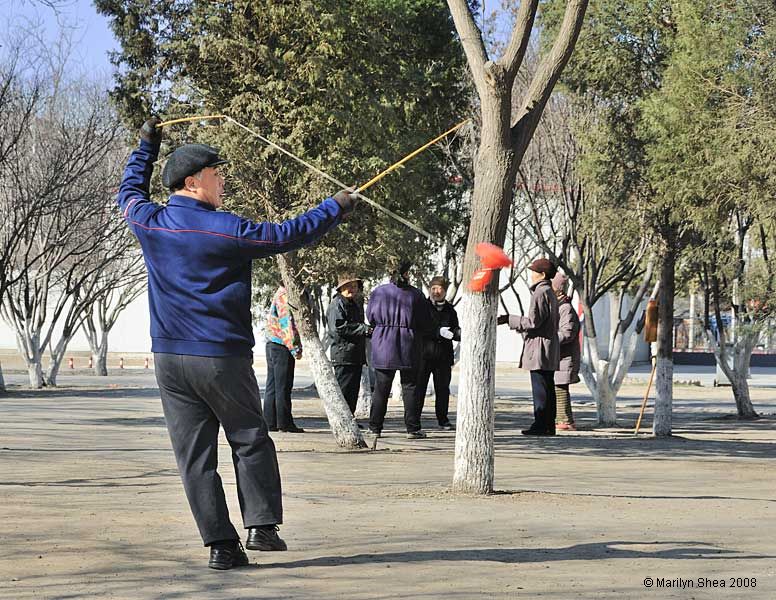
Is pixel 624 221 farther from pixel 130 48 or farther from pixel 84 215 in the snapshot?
pixel 84 215

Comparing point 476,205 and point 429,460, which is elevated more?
point 476,205

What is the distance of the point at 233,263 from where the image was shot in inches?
245

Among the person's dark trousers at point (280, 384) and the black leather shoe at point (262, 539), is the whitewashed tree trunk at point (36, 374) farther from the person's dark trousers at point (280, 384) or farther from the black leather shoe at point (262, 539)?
the black leather shoe at point (262, 539)

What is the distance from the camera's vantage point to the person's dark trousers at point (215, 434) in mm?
6133

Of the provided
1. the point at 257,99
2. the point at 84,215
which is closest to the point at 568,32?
the point at 257,99

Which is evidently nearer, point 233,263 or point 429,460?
point 233,263

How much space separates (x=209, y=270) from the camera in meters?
6.18

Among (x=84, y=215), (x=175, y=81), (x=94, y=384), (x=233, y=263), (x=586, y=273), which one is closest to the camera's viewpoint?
(x=233, y=263)

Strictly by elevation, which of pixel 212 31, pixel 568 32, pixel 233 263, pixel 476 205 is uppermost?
pixel 212 31

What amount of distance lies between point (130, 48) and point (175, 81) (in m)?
0.71

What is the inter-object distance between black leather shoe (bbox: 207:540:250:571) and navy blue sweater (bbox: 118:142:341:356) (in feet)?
3.09

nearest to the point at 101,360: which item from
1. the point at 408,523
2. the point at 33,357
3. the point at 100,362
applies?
the point at 100,362

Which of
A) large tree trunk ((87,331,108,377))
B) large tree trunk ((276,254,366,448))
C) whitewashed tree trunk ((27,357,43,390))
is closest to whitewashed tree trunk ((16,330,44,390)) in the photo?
whitewashed tree trunk ((27,357,43,390))

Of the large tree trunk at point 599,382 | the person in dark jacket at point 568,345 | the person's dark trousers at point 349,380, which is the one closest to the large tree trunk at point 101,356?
the large tree trunk at point 599,382
